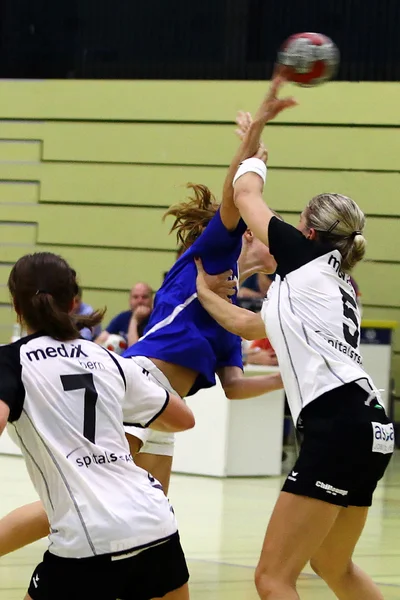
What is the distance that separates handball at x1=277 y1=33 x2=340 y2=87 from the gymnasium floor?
211cm

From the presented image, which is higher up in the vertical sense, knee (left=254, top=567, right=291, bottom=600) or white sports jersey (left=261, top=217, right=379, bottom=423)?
white sports jersey (left=261, top=217, right=379, bottom=423)

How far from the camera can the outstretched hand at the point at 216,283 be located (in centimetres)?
397

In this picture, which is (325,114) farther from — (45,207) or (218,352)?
(218,352)

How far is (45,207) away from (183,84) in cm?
211

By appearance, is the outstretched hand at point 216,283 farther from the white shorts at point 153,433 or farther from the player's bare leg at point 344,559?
the player's bare leg at point 344,559

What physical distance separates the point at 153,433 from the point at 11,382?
142 centimetres

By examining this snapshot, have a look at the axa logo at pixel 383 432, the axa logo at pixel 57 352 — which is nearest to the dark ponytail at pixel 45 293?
the axa logo at pixel 57 352

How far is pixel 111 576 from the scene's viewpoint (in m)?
2.71

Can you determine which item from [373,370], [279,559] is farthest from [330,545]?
[373,370]

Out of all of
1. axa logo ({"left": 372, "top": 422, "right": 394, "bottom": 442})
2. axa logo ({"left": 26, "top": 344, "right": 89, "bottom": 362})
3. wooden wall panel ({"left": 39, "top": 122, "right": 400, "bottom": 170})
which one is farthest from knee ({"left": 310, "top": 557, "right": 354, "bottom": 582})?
wooden wall panel ({"left": 39, "top": 122, "right": 400, "bottom": 170})

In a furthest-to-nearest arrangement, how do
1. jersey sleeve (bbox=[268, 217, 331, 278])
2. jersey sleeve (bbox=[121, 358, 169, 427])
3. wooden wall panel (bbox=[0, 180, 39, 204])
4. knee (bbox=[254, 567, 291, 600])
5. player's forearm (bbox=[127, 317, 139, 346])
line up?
wooden wall panel (bbox=[0, 180, 39, 204])
player's forearm (bbox=[127, 317, 139, 346])
jersey sleeve (bbox=[268, 217, 331, 278])
knee (bbox=[254, 567, 291, 600])
jersey sleeve (bbox=[121, 358, 169, 427])

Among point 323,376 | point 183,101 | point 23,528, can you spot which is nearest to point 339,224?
point 323,376

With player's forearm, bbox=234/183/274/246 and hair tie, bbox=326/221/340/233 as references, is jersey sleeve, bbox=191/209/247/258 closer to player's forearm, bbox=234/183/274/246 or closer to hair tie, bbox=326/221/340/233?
player's forearm, bbox=234/183/274/246

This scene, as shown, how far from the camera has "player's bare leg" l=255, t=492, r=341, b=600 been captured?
326 cm
